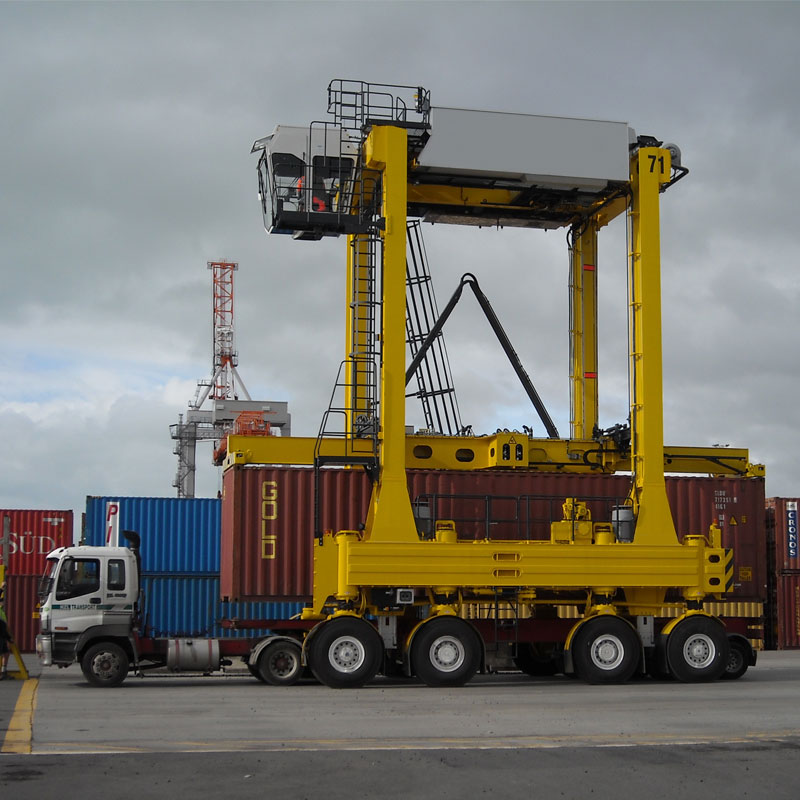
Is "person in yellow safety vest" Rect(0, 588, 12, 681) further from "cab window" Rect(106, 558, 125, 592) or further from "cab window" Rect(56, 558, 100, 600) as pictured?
"cab window" Rect(106, 558, 125, 592)

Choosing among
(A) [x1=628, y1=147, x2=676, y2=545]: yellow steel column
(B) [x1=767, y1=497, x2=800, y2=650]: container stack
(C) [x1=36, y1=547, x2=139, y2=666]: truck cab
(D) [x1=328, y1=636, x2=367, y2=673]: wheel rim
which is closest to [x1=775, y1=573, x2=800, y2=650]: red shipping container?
(B) [x1=767, y1=497, x2=800, y2=650]: container stack

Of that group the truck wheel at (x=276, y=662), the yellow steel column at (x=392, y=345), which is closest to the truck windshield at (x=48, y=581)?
the truck wheel at (x=276, y=662)

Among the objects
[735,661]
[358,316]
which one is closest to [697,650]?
[735,661]

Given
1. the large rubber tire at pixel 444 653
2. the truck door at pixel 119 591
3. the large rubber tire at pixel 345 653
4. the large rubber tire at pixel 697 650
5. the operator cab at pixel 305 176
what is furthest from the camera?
the operator cab at pixel 305 176

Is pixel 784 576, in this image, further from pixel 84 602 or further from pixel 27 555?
pixel 27 555

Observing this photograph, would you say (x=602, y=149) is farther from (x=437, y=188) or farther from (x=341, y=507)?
(x=341, y=507)

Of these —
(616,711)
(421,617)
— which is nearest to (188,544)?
(421,617)

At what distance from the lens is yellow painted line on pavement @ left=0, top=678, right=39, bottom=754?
1180 cm

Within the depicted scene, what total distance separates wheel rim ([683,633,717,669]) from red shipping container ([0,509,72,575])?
19.6 meters

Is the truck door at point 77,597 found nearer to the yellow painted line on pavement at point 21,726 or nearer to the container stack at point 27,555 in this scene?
the yellow painted line on pavement at point 21,726

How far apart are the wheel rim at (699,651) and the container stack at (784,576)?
42.9ft

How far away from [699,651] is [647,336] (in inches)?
236

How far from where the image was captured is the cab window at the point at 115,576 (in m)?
20.0

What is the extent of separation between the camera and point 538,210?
24.5m
